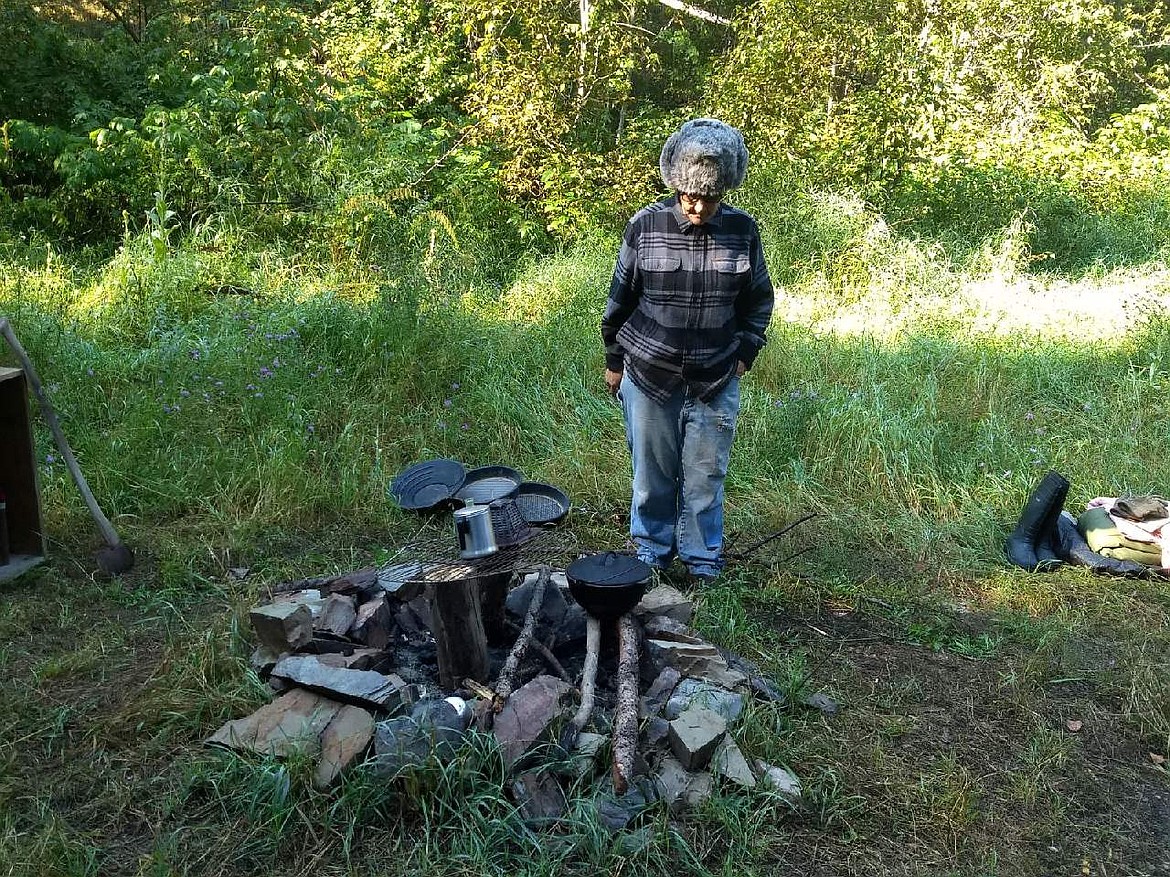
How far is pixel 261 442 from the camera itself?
4969mm

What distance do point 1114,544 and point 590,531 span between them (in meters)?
2.38

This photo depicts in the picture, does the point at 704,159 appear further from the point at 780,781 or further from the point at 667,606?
the point at 780,781

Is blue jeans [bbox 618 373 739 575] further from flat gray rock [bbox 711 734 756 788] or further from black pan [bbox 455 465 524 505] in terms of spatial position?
flat gray rock [bbox 711 734 756 788]

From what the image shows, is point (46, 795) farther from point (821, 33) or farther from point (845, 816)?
point (821, 33)

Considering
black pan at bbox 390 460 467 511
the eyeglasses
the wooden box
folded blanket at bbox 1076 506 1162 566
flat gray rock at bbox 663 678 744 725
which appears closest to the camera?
flat gray rock at bbox 663 678 744 725

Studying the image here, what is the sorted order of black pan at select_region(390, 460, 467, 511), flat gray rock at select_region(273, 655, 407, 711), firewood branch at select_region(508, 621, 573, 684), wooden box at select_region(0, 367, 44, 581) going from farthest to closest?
black pan at select_region(390, 460, 467, 511), wooden box at select_region(0, 367, 44, 581), firewood branch at select_region(508, 621, 573, 684), flat gray rock at select_region(273, 655, 407, 711)

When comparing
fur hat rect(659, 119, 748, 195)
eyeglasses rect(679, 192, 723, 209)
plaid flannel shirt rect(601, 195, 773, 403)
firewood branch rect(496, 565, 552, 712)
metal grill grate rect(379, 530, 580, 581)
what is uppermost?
fur hat rect(659, 119, 748, 195)

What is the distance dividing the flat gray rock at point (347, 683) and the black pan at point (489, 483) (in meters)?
1.64

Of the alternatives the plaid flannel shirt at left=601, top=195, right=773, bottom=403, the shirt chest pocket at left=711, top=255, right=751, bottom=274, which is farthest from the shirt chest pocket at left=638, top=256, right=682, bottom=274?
the shirt chest pocket at left=711, top=255, right=751, bottom=274

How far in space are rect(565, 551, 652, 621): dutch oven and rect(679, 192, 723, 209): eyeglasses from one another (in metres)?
1.29

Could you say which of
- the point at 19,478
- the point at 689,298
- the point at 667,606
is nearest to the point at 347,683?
the point at 667,606

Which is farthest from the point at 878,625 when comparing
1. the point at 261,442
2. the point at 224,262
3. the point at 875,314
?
the point at 224,262

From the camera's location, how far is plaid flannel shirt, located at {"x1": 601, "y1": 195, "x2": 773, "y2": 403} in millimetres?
3566

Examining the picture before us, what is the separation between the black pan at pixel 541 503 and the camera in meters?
4.43
